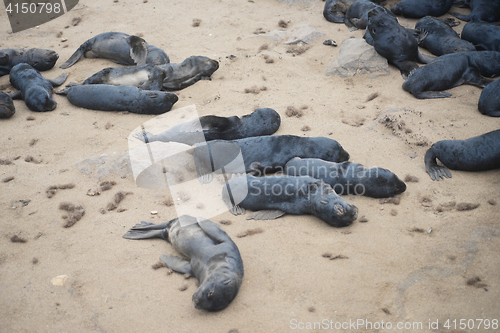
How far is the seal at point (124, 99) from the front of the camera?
601 centimetres

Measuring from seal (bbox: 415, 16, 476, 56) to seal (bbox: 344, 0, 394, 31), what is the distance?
1.05 m

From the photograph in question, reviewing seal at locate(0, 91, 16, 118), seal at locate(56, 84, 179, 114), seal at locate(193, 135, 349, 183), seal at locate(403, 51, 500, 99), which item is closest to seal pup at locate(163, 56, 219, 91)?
seal at locate(56, 84, 179, 114)

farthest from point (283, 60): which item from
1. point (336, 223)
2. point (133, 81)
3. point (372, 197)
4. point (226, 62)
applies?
point (336, 223)

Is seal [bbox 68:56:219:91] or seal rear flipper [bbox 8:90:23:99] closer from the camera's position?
seal rear flipper [bbox 8:90:23:99]

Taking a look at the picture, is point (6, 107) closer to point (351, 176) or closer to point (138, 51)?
point (138, 51)

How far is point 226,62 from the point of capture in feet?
24.0

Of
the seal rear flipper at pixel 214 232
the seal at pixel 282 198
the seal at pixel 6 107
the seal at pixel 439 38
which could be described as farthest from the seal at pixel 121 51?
the seal at pixel 439 38

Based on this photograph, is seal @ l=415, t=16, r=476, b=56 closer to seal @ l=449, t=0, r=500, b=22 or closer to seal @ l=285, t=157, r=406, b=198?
seal @ l=449, t=0, r=500, b=22

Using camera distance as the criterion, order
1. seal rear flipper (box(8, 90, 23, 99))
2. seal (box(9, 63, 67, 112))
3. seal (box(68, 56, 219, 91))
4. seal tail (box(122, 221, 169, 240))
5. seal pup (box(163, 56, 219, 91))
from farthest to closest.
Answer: seal pup (box(163, 56, 219, 91)) → seal (box(68, 56, 219, 91)) → seal rear flipper (box(8, 90, 23, 99)) → seal (box(9, 63, 67, 112)) → seal tail (box(122, 221, 169, 240))

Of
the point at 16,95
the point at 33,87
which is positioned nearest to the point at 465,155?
the point at 33,87

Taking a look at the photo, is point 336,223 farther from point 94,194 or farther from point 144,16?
point 144,16

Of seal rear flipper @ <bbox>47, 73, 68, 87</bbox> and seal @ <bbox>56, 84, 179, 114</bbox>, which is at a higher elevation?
seal @ <bbox>56, 84, 179, 114</bbox>

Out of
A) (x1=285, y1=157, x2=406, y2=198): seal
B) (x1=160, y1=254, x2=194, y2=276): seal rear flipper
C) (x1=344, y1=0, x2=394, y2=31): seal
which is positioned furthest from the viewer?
(x1=344, y1=0, x2=394, y2=31): seal

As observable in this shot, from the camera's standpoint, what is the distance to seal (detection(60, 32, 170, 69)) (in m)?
7.27
